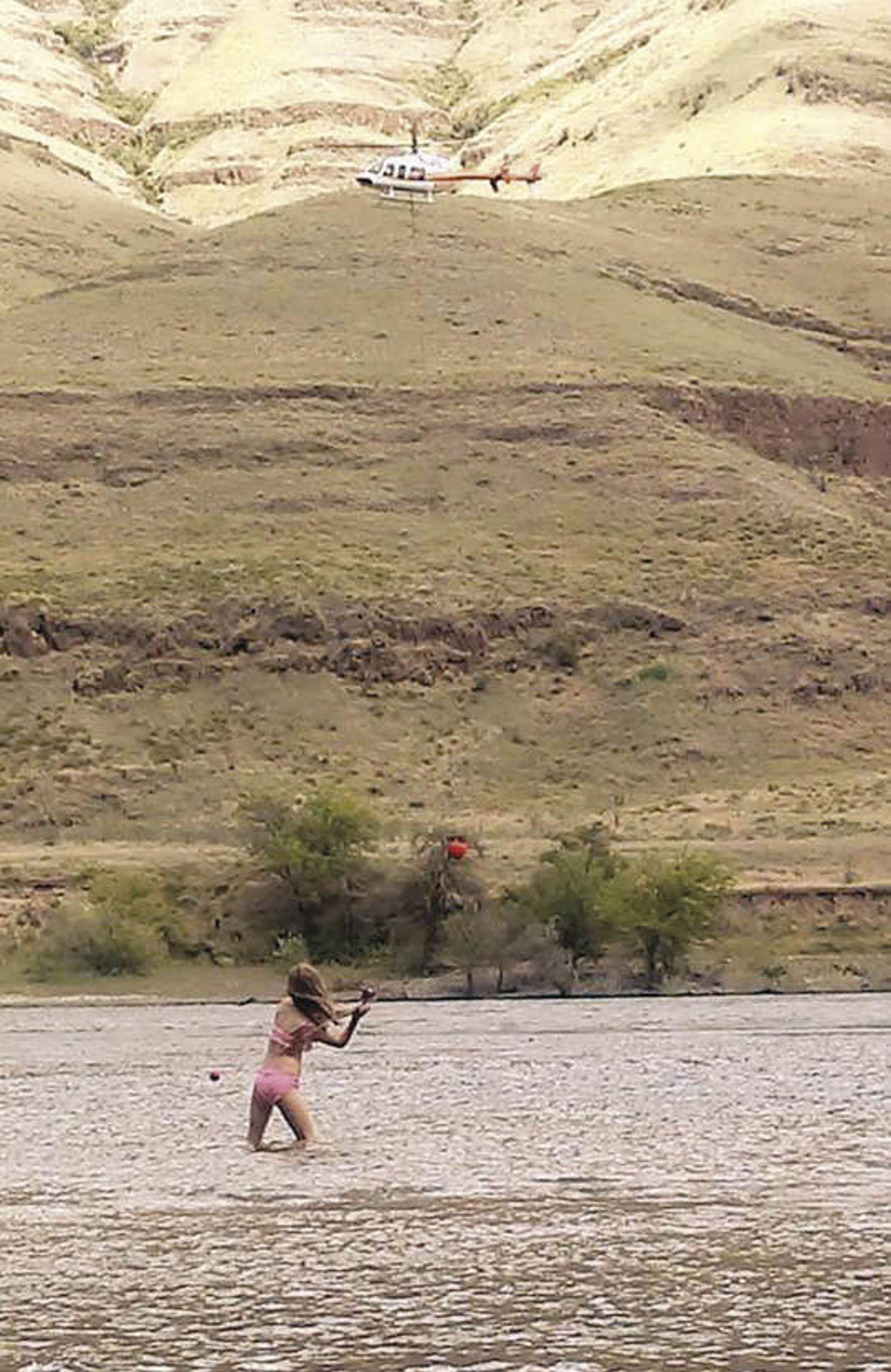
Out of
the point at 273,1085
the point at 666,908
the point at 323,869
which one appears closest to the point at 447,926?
the point at 323,869

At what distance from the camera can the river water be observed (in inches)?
472

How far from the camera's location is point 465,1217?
16406 mm

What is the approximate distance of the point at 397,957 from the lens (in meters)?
45.7

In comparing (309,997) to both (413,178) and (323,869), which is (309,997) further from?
(413,178)

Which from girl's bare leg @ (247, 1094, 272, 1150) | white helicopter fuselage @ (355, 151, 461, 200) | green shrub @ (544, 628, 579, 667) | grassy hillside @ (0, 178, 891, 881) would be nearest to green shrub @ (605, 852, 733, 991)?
grassy hillside @ (0, 178, 891, 881)

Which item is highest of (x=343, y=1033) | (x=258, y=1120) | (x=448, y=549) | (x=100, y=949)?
(x=343, y=1033)

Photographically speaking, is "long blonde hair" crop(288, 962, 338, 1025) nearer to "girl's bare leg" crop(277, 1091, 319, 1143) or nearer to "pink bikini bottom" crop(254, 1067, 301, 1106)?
"pink bikini bottom" crop(254, 1067, 301, 1106)

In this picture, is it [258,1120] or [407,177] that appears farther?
[407,177]

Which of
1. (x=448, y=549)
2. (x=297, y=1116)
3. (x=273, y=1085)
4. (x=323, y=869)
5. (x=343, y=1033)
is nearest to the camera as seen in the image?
(x=343, y=1033)

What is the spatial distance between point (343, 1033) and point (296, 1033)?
0.38m

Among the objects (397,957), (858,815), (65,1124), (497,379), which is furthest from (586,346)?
(65,1124)

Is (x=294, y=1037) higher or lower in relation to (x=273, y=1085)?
higher

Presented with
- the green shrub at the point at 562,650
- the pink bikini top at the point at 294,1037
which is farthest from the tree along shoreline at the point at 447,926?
the pink bikini top at the point at 294,1037

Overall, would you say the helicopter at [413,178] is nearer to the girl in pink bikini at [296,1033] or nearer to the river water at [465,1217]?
the river water at [465,1217]
